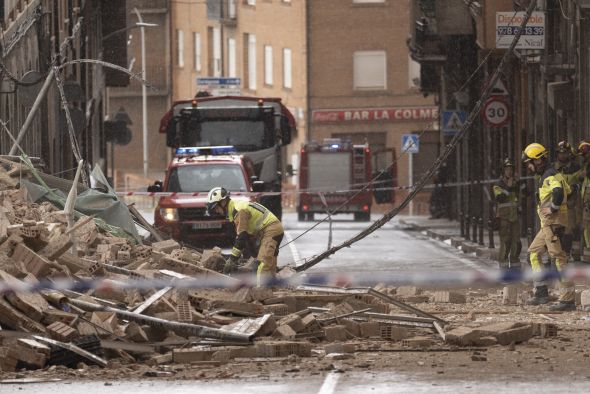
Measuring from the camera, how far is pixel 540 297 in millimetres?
19594

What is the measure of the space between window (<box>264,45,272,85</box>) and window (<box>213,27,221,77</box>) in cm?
637

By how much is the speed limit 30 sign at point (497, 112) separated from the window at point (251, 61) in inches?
1805

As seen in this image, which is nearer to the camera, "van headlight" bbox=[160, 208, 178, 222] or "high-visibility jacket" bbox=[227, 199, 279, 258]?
"high-visibility jacket" bbox=[227, 199, 279, 258]

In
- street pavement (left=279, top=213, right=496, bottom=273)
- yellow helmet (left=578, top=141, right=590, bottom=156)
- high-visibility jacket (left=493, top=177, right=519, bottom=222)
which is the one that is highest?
yellow helmet (left=578, top=141, right=590, bottom=156)

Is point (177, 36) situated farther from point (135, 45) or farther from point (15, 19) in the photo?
point (15, 19)

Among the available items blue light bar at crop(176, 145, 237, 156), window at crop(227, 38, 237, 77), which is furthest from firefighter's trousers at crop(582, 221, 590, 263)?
window at crop(227, 38, 237, 77)

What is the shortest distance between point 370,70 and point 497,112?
41.7 m

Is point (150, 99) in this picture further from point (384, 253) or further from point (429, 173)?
point (429, 173)

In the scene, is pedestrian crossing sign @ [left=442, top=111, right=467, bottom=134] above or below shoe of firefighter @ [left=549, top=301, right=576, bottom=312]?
above

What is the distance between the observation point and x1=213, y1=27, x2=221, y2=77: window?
277 ft

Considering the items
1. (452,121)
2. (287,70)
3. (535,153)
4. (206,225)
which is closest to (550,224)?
(535,153)

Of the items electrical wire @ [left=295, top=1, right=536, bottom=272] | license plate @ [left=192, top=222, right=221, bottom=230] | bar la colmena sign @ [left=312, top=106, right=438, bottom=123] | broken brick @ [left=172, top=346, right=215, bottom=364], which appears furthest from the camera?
bar la colmena sign @ [left=312, top=106, right=438, bottom=123]

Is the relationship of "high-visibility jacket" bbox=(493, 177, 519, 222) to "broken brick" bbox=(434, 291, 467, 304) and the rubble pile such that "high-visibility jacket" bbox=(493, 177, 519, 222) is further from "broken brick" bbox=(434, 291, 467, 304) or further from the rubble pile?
the rubble pile

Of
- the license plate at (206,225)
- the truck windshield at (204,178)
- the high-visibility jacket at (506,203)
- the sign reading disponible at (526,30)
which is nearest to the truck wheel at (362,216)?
the truck windshield at (204,178)
